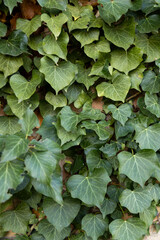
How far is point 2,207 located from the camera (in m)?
1.31

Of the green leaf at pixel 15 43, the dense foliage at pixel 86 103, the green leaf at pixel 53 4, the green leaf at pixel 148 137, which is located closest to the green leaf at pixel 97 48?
the dense foliage at pixel 86 103

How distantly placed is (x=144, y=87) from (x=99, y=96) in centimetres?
28

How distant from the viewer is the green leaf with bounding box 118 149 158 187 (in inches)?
48.1

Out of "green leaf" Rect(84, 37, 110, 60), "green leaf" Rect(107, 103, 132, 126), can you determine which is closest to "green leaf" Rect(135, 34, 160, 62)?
"green leaf" Rect(84, 37, 110, 60)

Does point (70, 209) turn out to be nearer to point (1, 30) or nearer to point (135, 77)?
point (135, 77)

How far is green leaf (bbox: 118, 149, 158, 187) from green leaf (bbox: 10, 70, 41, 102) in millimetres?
578

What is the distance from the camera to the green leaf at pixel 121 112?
4.23 feet

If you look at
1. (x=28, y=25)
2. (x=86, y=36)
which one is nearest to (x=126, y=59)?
(x=86, y=36)

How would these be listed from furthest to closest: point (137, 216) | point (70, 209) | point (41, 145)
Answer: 1. point (137, 216)
2. point (70, 209)
3. point (41, 145)

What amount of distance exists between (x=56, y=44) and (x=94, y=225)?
1.04 metres

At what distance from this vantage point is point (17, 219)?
4.48 feet

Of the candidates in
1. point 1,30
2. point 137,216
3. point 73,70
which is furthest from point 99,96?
point 137,216

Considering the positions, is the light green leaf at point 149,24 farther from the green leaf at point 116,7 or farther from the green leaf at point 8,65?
the green leaf at point 8,65

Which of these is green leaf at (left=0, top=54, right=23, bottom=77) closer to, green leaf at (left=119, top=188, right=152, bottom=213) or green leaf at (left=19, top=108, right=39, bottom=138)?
green leaf at (left=19, top=108, right=39, bottom=138)
